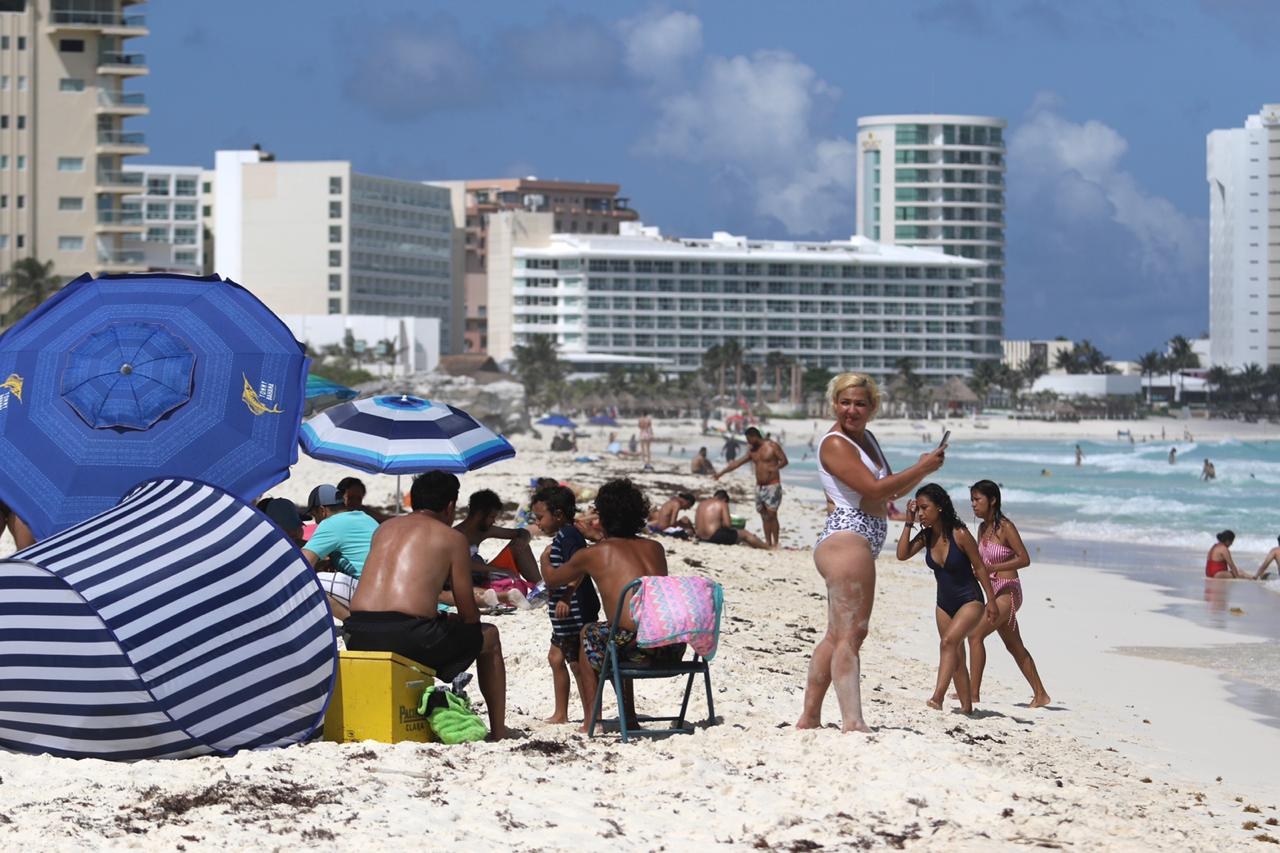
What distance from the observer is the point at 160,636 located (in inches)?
260

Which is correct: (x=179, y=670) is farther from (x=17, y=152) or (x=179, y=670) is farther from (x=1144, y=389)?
(x=1144, y=389)

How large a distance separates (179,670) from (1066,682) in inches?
284

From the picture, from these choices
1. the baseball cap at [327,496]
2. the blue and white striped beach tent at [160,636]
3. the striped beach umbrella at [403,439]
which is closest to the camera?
the blue and white striped beach tent at [160,636]

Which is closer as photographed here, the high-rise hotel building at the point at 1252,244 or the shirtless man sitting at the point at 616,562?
the shirtless man sitting at the point at 616,562

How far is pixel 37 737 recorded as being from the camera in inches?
263

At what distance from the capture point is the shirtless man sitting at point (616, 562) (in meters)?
7.74

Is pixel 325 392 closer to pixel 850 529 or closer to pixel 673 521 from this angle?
pixel 673 521

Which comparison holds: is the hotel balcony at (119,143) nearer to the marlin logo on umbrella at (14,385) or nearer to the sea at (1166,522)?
the sea at (1166,522)

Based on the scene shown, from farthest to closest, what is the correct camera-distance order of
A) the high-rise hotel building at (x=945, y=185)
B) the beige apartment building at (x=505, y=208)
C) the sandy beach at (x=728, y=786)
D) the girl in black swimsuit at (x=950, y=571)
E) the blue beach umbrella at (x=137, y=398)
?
the high-rise hotel building at (x=945, y=185), the beige apartment building at (x=505, y=208), the girl in black swimsuit at (x=950, y=571), the blue beach umbrella at (x=137, y=398), the sandy beach at (x=728, y=786)

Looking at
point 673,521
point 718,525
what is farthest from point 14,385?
point 673,521

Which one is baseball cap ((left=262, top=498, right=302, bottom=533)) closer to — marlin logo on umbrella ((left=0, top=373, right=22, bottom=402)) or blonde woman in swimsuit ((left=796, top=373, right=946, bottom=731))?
marlin logo on umbrella ((left=0, top=373, right=22, bottom=402))

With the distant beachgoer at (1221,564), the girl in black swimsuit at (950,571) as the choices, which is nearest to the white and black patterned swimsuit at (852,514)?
the girl in black swimsuit at (950,571)

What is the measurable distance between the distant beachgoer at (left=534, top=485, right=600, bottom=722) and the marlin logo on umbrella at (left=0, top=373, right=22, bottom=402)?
2.42m

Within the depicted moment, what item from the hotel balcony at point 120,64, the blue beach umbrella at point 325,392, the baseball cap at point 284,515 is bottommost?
the baseball cap at point 284,515
